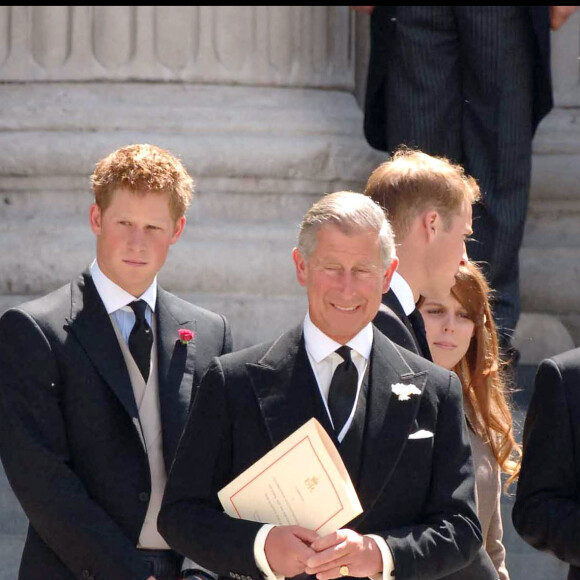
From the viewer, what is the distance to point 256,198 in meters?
5.85

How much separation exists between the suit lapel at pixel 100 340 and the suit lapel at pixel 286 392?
20.7 inches

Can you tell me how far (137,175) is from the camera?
3.63 metres

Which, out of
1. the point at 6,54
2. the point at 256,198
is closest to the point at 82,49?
the point at 6,54

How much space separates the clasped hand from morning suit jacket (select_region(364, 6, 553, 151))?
2.98 m

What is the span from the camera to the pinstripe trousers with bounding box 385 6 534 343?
18.0 feet

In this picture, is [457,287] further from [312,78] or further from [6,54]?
[6,54]

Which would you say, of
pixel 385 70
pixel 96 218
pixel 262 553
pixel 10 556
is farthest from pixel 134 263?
pixel 385 70

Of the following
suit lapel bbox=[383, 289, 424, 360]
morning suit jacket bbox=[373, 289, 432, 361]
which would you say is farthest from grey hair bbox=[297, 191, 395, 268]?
suit lapel bbox=[383, 289, 424, 360]

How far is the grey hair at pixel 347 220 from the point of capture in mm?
3090

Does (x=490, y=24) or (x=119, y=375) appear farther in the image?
(x=490, y=24)

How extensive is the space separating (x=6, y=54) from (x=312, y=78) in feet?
3.97

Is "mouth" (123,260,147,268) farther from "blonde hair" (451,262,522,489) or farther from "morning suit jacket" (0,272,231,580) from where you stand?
"blonde hair" (451,262,522,489)

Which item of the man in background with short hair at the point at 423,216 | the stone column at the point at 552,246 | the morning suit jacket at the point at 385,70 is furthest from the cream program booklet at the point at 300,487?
the stone column at the point at 552,246

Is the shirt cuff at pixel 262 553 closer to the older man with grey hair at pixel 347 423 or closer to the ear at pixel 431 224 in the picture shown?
the older man with grey hair at pixel 347 423
